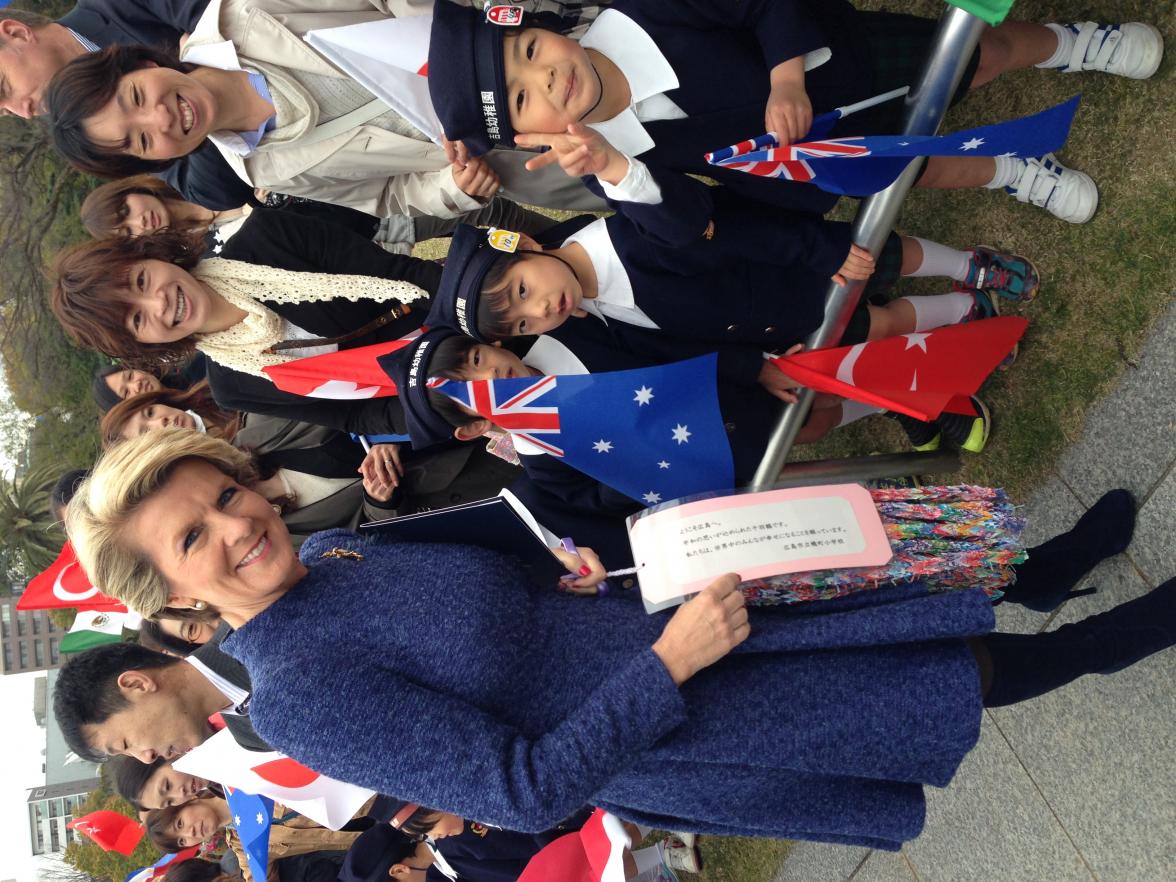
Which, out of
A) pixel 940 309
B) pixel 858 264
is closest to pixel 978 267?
pixel 940 309

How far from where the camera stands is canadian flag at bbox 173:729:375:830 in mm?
3188

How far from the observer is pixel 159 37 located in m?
3.37

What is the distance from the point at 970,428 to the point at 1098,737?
47.2 inches

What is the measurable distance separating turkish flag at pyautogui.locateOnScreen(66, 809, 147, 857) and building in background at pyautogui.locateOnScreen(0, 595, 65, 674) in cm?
820

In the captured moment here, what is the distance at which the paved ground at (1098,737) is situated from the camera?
260 cm

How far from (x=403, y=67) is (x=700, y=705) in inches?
75.9

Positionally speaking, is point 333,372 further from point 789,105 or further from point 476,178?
point 789,105

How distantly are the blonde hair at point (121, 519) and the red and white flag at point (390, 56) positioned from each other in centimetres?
120

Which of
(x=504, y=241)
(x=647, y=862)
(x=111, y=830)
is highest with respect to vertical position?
(x=504, y=241)

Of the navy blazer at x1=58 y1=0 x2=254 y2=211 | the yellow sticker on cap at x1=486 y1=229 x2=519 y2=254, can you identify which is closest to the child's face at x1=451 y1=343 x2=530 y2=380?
the yellow sticker on cap at x1=486 y1=229 x2=519 y2=254

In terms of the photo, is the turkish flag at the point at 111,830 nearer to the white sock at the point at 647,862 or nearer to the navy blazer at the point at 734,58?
the white sock at the point at 647,862

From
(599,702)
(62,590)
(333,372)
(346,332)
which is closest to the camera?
(599,702)

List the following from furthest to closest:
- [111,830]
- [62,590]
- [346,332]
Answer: [111,830], [62,590], [346,332]

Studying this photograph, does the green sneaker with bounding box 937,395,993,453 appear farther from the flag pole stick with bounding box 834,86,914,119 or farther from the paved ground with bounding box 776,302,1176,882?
the flag pole stick with bounding box 834,86,914,119
